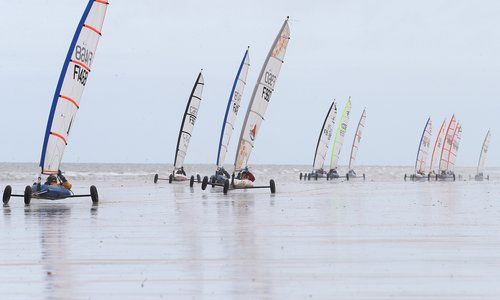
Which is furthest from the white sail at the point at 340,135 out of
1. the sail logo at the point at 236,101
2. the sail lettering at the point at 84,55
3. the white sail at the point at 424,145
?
the sail lettering at the point at 84,55

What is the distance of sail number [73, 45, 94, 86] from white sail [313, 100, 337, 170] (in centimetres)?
5794

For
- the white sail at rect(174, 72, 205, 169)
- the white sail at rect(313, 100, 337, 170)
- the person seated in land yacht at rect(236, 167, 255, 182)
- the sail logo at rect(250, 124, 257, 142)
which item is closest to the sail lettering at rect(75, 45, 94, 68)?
the sail logo at rect(250, 124, 257, 142)

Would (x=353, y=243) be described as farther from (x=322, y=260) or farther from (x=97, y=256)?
(x=97, y=256)

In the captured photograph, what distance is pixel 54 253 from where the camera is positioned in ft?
45.9

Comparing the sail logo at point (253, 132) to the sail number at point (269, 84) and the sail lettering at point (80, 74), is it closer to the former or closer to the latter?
the sail number at point (269, 84)

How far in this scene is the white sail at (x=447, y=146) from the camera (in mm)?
100812

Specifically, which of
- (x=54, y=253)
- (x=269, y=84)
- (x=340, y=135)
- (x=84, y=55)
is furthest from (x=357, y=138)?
(x=54, y=253)

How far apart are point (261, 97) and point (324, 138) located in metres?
48.1

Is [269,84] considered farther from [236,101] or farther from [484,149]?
[484,149]

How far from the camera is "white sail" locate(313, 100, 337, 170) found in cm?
8775

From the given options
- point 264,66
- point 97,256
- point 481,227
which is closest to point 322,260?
point 97,256

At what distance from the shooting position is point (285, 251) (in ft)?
45.7

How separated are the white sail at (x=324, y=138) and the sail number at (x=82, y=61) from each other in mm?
57942

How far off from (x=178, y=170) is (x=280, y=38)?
2606 cm
